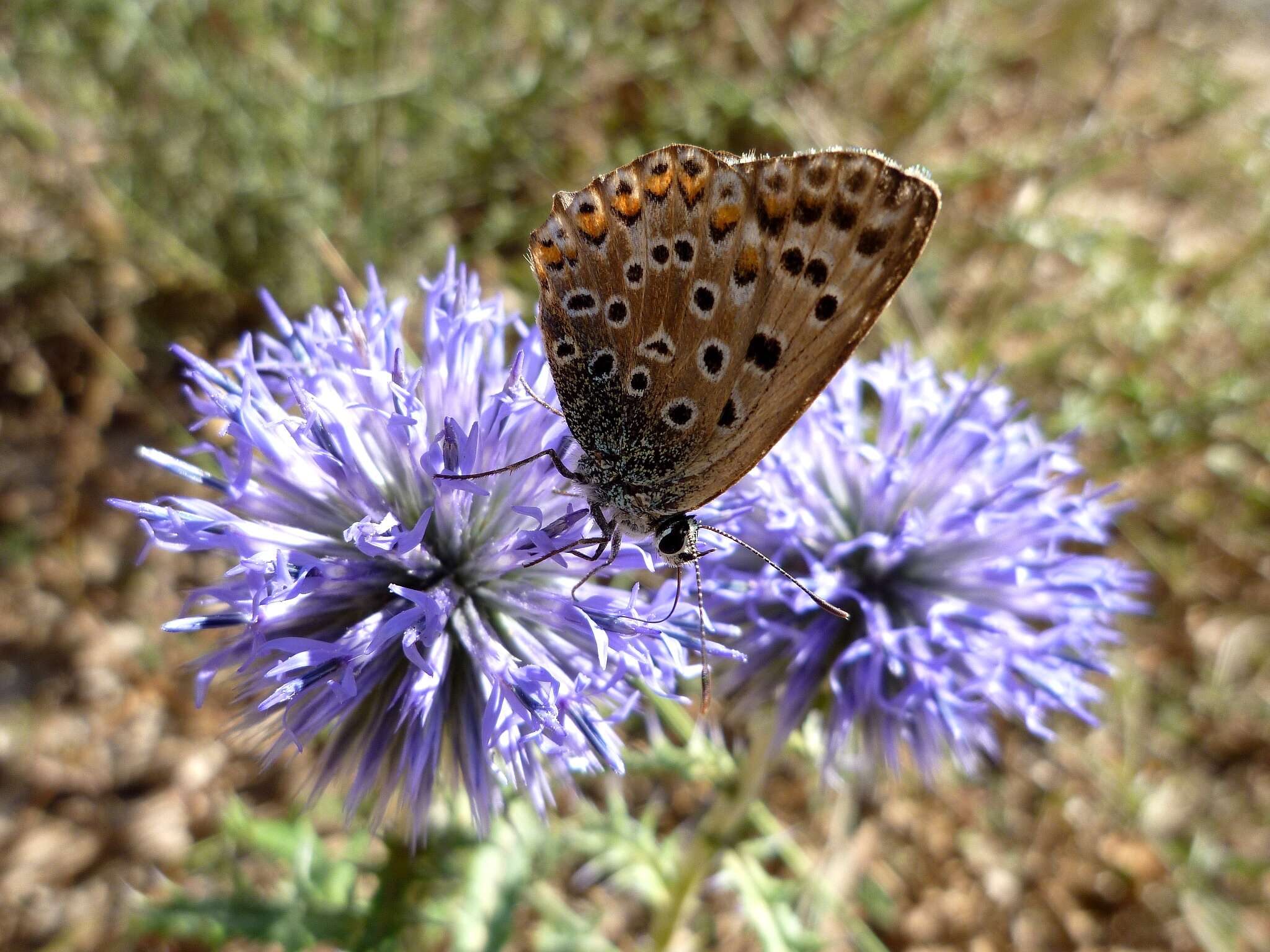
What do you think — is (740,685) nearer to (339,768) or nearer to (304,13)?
(339,768)

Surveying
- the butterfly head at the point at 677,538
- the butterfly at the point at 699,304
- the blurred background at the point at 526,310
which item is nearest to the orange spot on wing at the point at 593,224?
the butterfly at the point at 699,304

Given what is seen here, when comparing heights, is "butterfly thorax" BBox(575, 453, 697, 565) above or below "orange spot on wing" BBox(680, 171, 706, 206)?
below

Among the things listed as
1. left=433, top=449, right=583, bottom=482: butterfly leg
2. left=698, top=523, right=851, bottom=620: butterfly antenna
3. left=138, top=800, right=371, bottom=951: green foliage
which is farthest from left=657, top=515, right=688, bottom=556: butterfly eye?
left=138, top=800, right=371, bottom=951: green foliage

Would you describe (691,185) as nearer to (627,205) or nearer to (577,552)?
(627,205)

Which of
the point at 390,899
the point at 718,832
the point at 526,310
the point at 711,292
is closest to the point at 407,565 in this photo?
the point at 390,899

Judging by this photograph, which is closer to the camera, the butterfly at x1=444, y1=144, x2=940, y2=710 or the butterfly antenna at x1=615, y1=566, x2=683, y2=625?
the butterfly at x1=444, y1=144, x2=940, y2=710

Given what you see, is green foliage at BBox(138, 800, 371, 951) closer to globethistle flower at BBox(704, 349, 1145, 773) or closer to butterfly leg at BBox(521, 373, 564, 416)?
globethistle flower at BBox(704, 349, 1145, 773)

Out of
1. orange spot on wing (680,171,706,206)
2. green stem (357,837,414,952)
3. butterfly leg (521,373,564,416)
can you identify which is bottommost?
green stem (357,837,414,952)

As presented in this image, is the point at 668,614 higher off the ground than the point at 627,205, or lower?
lower
